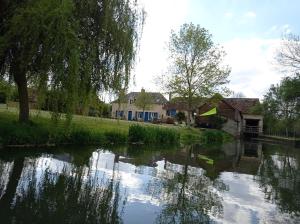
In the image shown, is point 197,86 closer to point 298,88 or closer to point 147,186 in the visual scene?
point 298,88

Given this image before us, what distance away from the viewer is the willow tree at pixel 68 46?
47.3 feet

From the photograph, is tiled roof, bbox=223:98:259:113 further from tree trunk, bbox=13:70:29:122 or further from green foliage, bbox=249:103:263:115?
tree trunk, bbox=13:70:29:122

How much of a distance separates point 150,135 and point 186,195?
16.8 meters

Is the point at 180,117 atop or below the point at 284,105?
below

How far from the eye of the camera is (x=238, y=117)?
54562 millimetres

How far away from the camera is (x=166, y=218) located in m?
7.65

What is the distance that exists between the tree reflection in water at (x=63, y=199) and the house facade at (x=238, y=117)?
128 feet

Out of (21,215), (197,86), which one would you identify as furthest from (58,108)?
(197,86)

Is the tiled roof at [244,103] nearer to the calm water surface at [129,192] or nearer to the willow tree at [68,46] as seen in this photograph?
the willow tree at [68,46]

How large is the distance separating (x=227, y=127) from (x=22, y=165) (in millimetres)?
43571

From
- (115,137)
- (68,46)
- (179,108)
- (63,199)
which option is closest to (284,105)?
(179,108)

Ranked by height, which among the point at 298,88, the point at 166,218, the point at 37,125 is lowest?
the point at 166,218

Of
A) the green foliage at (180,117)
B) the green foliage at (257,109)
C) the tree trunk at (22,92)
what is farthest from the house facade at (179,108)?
the tree trunk at (22,92)

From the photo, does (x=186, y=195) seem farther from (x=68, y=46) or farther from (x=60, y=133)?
(x=60, y=133)
